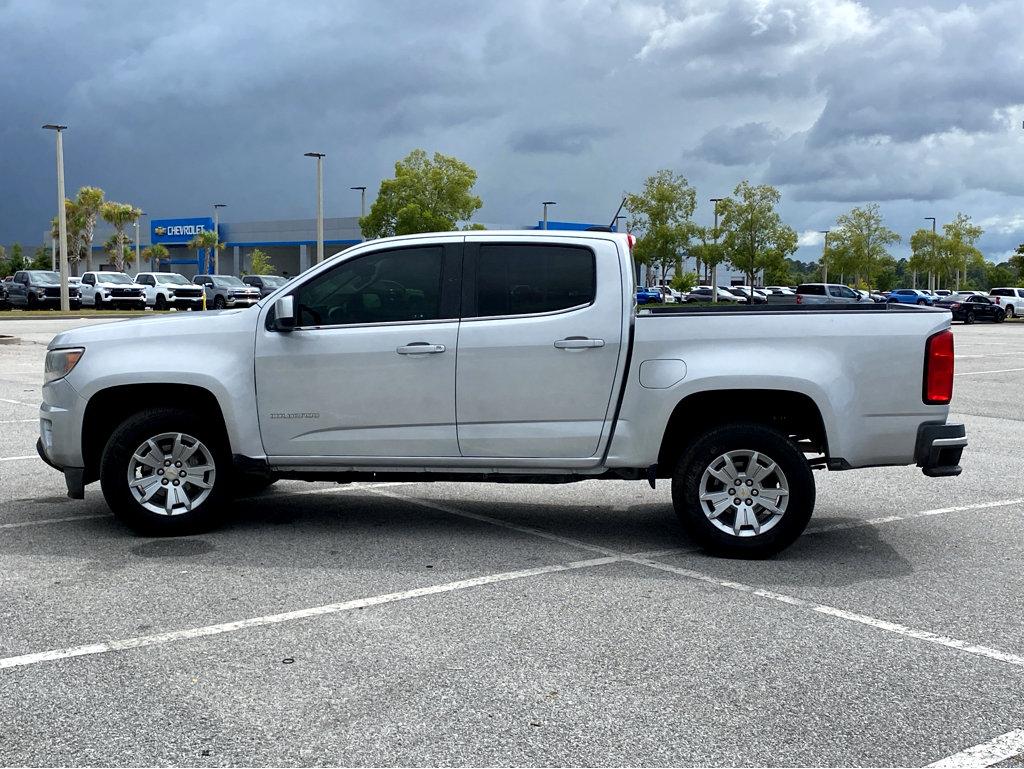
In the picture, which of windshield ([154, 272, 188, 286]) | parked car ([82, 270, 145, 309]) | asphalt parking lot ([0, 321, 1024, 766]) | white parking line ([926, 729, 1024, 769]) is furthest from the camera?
windshield ([154, 272, 188, 286])

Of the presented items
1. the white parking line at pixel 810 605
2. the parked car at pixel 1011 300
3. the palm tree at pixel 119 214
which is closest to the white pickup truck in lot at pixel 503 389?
the white parking line at pixel 810 605

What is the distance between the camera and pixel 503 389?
21.6ft

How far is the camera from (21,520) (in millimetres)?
7434

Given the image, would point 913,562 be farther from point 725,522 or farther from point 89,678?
point 89,678

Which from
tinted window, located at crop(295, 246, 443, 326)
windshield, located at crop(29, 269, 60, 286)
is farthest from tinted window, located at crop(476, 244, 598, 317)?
windshield, located at crop(29, 269, 60, 286)

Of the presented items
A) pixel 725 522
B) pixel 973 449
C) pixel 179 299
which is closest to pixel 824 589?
pixel 725 522

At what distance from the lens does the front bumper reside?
20.7ft

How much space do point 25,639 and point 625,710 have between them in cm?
267

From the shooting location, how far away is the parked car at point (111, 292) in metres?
50.4

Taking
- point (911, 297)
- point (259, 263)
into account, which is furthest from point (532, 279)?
point (259, 263)

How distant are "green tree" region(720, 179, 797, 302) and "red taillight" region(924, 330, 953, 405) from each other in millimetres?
62860

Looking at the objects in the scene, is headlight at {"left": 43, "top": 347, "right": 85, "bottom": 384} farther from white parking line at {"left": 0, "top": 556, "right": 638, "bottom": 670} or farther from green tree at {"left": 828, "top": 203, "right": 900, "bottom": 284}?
green tree at {"left": 828, "top": 203, "right": 900, "bottom": 284}

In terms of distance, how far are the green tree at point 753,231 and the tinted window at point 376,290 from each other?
206 ft

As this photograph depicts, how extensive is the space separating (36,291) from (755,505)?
4989 centimetres
